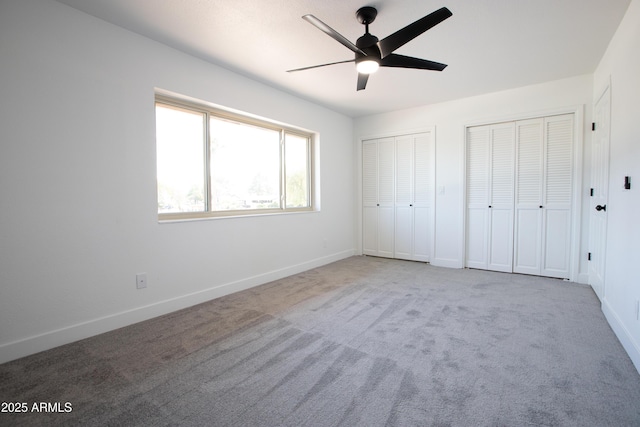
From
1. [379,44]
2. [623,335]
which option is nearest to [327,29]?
[379,44]

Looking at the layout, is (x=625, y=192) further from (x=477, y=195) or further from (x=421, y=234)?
(x=421, y=234)

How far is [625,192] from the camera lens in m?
2.15

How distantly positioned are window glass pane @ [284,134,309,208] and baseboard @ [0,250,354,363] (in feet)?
4.10

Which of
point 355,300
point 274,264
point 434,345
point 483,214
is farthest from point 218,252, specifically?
point 483,214

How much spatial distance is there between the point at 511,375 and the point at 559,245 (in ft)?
9.56

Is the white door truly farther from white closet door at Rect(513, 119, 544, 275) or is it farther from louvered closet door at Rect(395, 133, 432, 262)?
louvered closet door at Rect(395, 133, 432, 262)

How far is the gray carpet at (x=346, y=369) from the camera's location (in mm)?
1448

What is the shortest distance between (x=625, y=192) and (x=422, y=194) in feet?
9.00

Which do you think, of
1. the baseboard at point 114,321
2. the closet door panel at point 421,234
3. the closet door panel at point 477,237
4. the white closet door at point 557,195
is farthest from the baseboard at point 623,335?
the baseboard at point 114,321

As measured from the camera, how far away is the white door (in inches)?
110

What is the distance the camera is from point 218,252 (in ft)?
10.6

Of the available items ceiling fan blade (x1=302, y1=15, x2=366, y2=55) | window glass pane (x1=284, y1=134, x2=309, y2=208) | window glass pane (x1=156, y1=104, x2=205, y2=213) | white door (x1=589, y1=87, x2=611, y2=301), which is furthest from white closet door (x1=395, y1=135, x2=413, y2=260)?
window glass pane (x1=156, y1=104, x2=205, y2=213)

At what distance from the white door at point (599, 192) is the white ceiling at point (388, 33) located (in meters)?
0.64

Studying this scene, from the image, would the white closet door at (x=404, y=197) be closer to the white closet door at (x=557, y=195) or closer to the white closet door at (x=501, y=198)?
the white closet door at (x=501, y=198)
